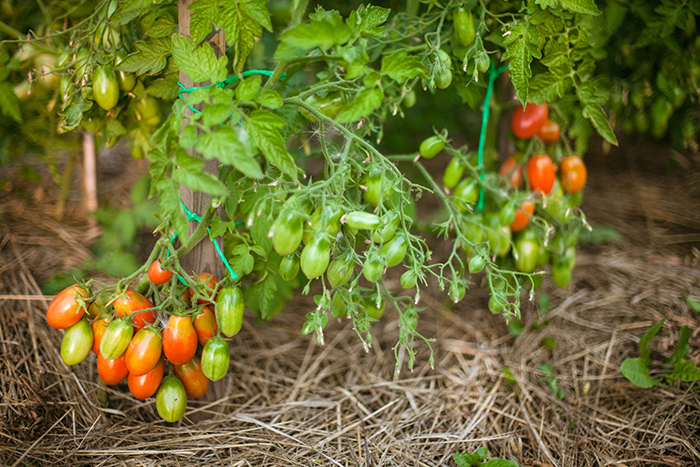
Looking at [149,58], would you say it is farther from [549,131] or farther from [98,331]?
[549,131]

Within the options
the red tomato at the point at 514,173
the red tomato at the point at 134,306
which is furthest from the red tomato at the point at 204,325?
the red tomato at the point at 514,173

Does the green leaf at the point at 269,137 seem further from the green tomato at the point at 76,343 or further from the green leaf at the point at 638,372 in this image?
the green leaf at the point at 638,372

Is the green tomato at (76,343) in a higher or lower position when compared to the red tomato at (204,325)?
lower

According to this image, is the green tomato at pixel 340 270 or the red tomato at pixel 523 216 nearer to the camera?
the green tomato at pixel 340 270

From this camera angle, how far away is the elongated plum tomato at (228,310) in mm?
1102

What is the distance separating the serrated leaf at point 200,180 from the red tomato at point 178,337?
378mm

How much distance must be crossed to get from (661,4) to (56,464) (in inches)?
85.4

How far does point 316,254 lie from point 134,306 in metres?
0.49

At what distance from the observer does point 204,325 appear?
3.84 ft

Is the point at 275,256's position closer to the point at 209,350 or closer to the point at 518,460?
the point at 209,350

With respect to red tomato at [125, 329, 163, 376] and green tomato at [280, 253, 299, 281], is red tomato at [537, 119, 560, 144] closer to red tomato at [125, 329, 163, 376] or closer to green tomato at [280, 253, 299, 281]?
green tomato at [280, 253, 299, 281]

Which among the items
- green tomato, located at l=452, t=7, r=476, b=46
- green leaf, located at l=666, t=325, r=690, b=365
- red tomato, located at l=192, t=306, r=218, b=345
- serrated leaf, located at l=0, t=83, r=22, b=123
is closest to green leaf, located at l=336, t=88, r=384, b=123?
green tomato, located at l=452, t=7, r=476, b=46

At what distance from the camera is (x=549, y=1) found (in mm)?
1098

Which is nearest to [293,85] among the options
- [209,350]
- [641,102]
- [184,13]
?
[184,13]
